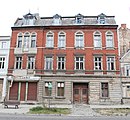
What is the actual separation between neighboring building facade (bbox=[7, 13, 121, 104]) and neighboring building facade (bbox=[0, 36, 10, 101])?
0.71 meters

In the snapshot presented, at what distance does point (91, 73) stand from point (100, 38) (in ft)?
17.7

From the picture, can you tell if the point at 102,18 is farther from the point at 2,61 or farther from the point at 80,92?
the point at 2,61

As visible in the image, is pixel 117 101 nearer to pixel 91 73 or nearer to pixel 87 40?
pixel 91 73

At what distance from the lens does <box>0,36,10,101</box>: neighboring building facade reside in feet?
87.1

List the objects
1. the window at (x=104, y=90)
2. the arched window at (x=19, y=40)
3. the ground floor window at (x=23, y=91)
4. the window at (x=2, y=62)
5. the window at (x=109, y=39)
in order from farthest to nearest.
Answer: the arched window at (x=19, y=40) < the window at (x=2, y=62) < the window at (x=109, y=39) < the ground floor window at (x=23, y=91) < the window at (x=104, y=90)

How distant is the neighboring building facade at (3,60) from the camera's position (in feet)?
87.1

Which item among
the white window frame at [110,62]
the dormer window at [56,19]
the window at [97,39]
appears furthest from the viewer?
the dormer window at [56,19]

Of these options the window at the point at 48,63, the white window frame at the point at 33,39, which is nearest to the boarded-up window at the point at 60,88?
the window at the point at 48,63

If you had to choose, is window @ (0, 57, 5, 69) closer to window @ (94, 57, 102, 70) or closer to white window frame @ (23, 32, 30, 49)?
white window frame @ (23, 32, 30, 49)

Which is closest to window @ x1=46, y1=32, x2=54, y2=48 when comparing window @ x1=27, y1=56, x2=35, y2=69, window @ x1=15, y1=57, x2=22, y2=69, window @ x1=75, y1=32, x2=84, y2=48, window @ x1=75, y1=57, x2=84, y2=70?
window @ x1=27, y1=56, x2=35, y2=69

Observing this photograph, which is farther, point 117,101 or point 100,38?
point 100,38

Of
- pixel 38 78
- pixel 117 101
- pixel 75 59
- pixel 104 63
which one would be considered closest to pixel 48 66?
pixel 38 78

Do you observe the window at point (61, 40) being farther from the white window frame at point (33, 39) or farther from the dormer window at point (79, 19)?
the white window frame at point (33, 39)

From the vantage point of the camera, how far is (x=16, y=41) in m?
28.0
